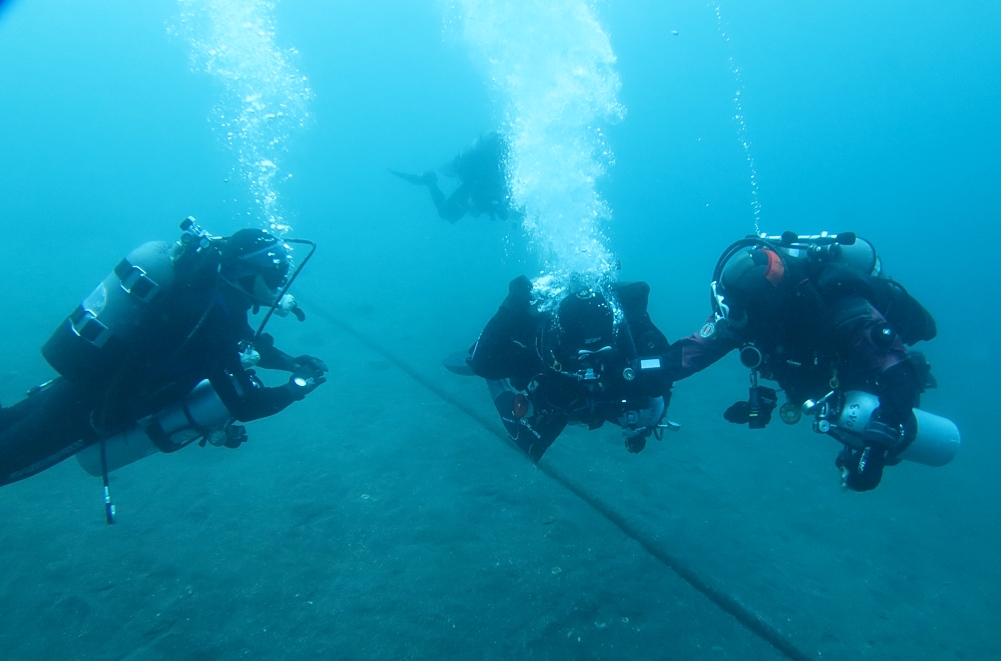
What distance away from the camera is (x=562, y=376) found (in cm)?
383

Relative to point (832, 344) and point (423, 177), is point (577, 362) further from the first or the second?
point (423, 177)

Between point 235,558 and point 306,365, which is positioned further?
point 235,558

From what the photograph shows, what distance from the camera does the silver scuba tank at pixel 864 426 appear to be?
9.00 feet

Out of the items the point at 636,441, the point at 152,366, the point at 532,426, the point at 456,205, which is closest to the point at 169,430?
the point at 152,366

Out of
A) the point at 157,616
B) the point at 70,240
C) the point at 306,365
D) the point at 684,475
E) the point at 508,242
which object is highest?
the point at 508,242

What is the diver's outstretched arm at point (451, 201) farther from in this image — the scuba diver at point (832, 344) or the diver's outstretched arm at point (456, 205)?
the scuba diver at point (832, 344)

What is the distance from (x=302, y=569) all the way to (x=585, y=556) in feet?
10.0

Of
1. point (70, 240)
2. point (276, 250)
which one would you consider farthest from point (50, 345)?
point (70, 240)

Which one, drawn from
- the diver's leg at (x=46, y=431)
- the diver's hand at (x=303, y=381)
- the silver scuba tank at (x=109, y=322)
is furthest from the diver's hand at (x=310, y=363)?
the diver's leg at (x=46, y=431)

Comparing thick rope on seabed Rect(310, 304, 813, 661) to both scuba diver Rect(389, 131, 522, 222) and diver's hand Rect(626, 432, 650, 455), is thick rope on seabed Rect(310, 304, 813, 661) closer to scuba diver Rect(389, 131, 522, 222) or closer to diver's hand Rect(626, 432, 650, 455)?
diver's hand Rect(626, 432, 650, 455)

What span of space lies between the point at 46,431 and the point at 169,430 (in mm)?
861

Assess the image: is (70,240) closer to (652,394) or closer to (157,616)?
(157,616)

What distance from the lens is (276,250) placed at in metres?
4.09

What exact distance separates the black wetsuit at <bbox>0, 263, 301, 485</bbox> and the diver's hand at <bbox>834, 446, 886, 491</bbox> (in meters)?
3.92
